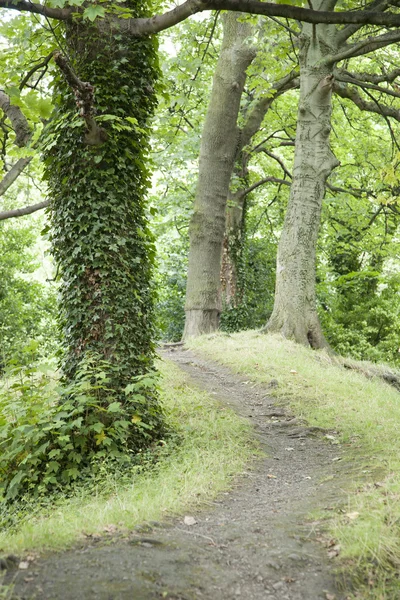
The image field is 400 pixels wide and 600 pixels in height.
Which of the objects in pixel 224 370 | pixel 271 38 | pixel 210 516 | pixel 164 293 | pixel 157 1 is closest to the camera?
pixel 210 516

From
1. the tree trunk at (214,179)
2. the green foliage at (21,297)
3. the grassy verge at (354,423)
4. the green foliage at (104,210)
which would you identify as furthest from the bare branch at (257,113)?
the green foliage at (104,210)

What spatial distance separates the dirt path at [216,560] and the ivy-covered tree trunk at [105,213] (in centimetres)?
191

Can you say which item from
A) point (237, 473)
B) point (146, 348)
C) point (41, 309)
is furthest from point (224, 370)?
point (41, 309)

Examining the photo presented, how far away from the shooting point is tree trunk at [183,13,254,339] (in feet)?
43.9

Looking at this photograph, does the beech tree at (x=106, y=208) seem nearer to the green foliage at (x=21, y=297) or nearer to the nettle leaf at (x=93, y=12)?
the nettle leaf at (x=93, y=12)

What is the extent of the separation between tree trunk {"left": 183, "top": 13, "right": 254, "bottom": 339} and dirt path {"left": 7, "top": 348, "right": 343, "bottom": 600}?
27.6 feet

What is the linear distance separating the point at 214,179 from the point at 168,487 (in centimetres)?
945

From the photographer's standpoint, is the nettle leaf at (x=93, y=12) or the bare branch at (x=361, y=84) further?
the bare branch at (x=361, y=84)

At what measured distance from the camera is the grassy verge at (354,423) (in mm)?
3457

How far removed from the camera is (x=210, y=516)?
176 inches

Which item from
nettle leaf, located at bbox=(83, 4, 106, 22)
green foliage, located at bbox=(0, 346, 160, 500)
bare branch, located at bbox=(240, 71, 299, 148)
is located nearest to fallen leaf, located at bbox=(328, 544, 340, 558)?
green foliage, located at bbox=(0, 346, 160, 500)

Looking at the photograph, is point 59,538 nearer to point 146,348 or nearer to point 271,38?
point 146,348

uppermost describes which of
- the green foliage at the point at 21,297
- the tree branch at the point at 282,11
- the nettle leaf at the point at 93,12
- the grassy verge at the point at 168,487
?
the tree branch at the point at 282,11

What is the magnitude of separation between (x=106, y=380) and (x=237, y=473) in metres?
1.51
